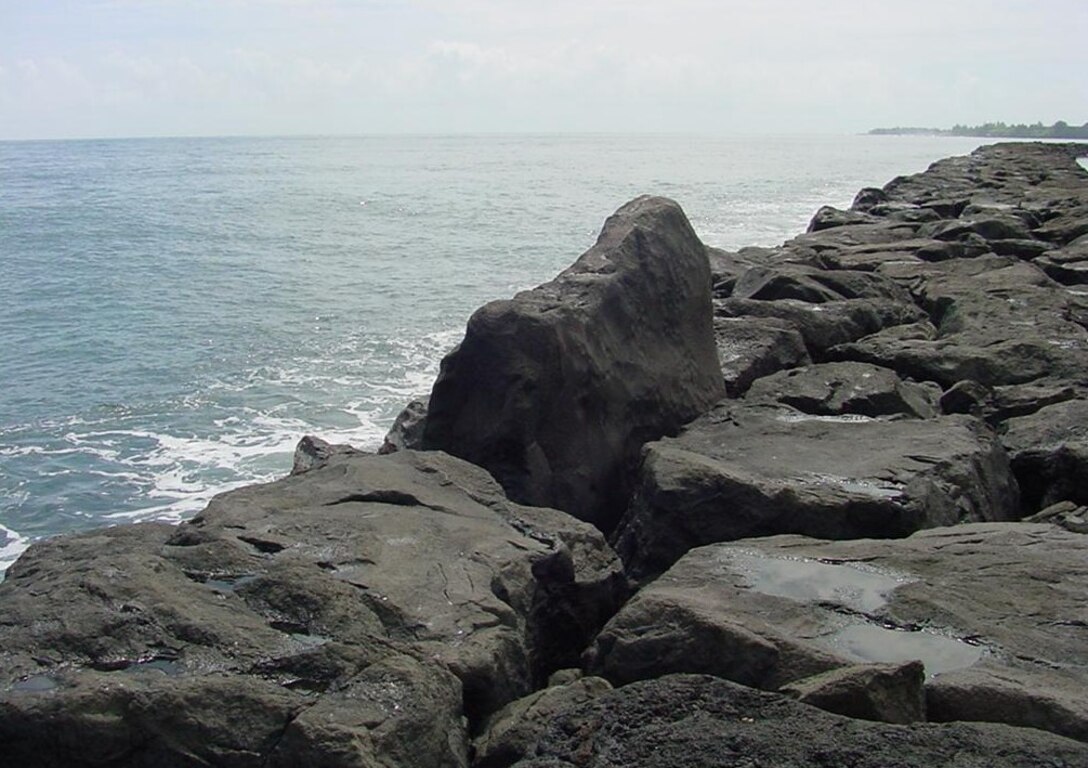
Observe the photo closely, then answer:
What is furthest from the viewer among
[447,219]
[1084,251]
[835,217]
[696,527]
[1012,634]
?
[447,219]

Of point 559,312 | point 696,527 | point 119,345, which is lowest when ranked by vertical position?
point 119,345

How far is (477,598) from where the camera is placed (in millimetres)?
3668

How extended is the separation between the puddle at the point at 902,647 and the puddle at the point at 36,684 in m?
2.08

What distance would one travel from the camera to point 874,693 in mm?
2928

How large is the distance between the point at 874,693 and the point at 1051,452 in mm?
3086

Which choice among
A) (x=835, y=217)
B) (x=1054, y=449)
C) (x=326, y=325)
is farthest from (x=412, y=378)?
(x=1054, y=449)

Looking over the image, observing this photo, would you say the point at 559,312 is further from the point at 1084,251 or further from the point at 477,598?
the point at 1084,251

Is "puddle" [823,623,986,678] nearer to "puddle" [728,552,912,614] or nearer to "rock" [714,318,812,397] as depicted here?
"puddle" [728,552,912,614]

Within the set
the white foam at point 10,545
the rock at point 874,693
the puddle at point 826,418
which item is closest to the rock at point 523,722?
the rock at point 874,693

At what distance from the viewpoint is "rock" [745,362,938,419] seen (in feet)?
19.9

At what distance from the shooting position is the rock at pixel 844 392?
6.07 m

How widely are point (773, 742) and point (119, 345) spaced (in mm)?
13162

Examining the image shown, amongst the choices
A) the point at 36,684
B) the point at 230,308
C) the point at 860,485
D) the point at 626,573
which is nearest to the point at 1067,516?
the point at 860,485

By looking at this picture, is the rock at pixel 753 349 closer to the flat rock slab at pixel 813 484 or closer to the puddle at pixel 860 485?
the flat rock slab at pixel 813 484
